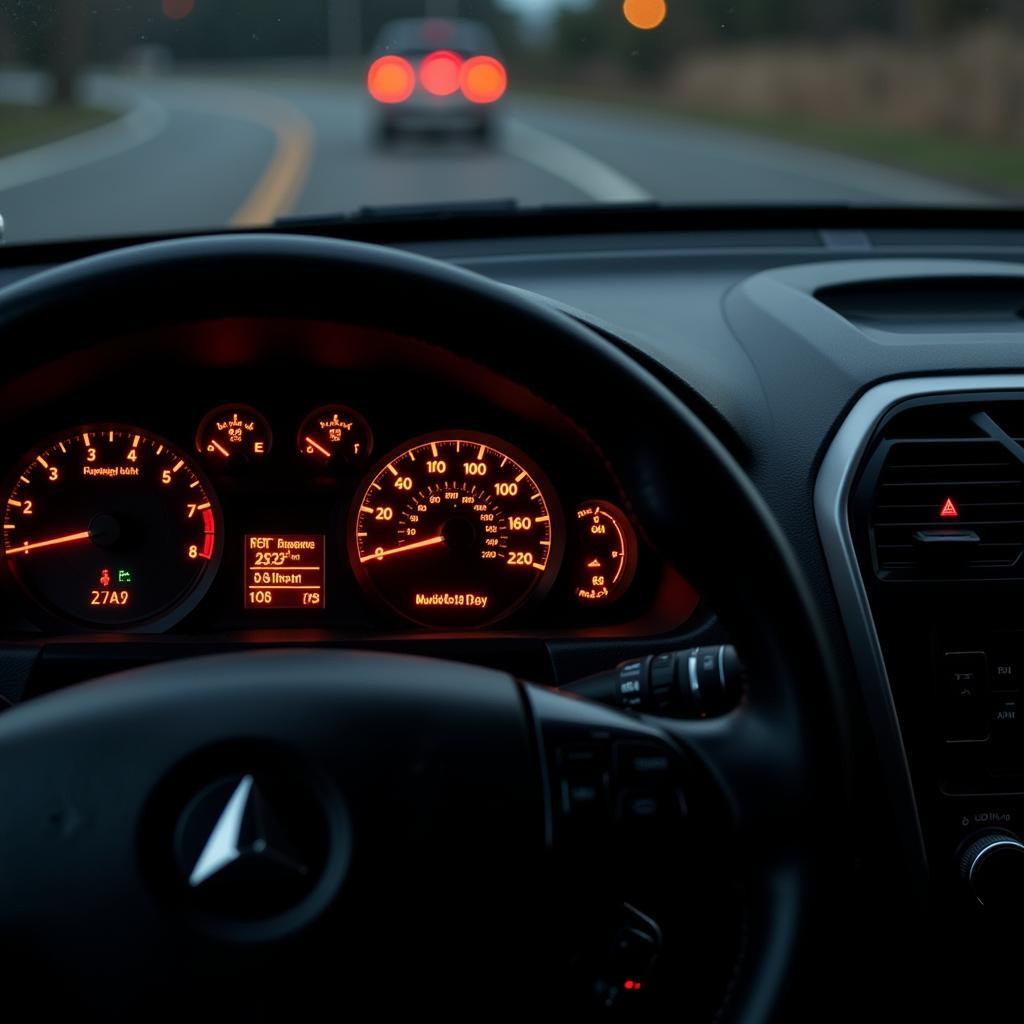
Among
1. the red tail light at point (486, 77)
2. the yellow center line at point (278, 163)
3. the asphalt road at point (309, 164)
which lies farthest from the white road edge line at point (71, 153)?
the red tail light at point (486, 77)

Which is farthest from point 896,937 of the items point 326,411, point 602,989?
point 326,411

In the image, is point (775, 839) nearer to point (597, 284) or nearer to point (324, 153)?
point (597, 284)

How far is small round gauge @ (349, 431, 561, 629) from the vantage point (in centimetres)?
297

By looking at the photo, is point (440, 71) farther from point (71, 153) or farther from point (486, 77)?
point (71, 153)

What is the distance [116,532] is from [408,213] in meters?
1.11

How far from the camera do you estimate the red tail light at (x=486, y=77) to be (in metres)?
4.34

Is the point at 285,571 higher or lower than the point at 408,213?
lower

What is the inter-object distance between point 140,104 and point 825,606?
2.91 metres

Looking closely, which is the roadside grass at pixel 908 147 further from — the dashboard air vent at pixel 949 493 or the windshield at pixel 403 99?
the dashboard air vent at pixel 949 493

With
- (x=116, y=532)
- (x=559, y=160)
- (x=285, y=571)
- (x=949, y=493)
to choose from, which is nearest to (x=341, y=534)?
(x=285, y=571)

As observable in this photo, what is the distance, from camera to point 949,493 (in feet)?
9.13

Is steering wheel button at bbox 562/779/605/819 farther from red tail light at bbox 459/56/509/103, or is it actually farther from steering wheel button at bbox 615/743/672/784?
red tail light at bbox 459/56/509/103

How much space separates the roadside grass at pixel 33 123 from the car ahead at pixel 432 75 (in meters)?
0.74

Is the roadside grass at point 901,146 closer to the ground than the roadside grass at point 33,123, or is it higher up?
higher up
